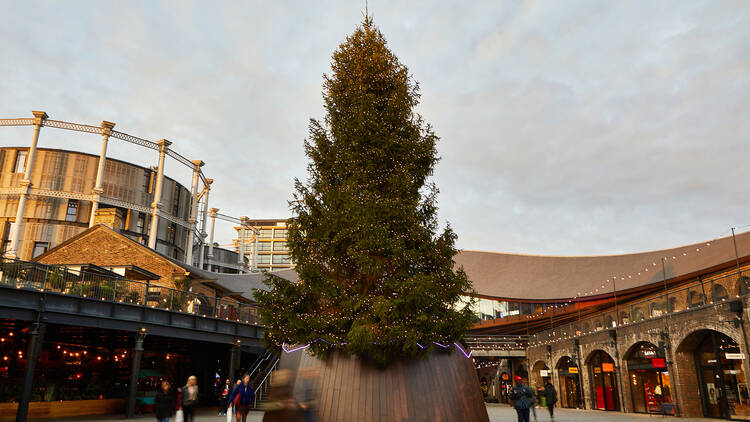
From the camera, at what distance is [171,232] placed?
65.2m

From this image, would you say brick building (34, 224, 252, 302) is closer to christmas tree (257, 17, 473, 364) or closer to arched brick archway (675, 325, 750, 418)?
christmas tree (257, 17, 473, 364)

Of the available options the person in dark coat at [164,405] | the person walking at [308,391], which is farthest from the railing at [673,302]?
the person in dark coat at [164,405]

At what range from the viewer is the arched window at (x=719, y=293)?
17.3m

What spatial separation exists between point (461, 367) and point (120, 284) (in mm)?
16975

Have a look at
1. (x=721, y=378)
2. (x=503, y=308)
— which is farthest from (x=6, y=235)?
(x=721, y=378)

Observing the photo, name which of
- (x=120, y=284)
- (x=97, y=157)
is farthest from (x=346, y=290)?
(x=97, y=157)

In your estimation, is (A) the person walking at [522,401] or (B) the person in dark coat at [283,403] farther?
(A) the person walking at [522,401]

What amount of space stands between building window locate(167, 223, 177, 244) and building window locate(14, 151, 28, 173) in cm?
Result: 1677

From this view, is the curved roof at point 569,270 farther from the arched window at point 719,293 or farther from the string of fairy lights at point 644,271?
the arched window at point 719,293

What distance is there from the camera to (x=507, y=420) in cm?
2102

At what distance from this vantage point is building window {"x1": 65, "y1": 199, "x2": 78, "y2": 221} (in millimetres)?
56469

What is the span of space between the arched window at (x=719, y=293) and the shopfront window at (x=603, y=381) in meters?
9.85

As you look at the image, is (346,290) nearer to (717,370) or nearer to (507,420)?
(507,420)

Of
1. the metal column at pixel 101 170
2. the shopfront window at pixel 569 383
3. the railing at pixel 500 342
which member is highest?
the metal column at pixel 101 170
